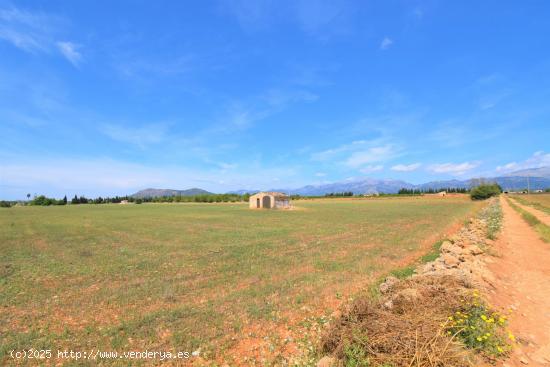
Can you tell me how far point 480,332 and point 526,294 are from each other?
4525 mm

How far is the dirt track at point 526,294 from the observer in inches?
172

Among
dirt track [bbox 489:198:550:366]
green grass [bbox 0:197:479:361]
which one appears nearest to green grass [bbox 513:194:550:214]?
dirt track [bbox 489:198:550:366]

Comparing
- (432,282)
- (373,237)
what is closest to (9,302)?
(432,282)

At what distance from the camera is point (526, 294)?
7.08 metres

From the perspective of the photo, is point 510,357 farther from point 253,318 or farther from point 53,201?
point 53,201

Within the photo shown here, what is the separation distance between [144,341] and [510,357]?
6.25 meters

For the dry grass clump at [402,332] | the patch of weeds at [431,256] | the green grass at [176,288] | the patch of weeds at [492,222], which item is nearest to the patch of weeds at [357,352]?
the dry grass clump at [402,332]

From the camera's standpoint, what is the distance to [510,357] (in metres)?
4.10

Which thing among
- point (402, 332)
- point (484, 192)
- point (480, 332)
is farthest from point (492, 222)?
point (484, 192)

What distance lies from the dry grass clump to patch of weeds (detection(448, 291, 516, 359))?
136 mm

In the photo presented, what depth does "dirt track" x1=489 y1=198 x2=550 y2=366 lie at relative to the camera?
438 cm

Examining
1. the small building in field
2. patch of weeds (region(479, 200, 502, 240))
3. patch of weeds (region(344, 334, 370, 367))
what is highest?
the small building in field

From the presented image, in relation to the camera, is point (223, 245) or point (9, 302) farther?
point (223, 245)

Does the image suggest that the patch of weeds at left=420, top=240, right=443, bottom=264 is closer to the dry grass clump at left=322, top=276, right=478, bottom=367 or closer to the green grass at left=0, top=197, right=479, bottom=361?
the green grass at left=0, top=197, right=479, bottom=361
